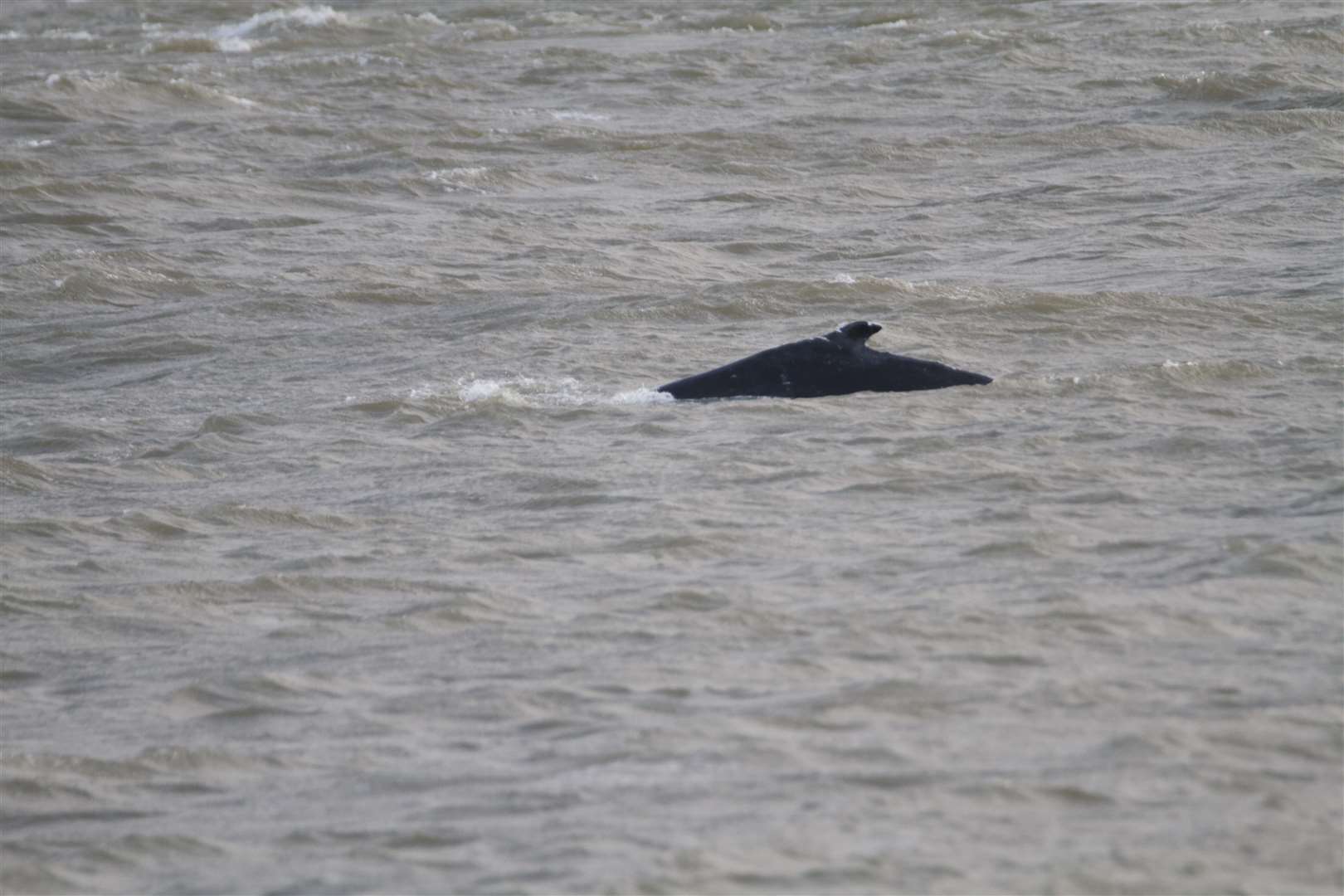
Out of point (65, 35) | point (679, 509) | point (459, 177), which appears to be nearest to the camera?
point (679, 509)

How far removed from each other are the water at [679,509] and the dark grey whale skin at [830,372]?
0.13m

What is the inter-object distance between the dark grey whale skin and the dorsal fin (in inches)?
1.8

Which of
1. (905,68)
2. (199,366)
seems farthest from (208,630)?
(905,68)

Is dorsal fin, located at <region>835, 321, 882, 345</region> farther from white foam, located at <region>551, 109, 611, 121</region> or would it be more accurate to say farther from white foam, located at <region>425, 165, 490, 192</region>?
white foam, located at <region>551, 109, 611, 121</region>

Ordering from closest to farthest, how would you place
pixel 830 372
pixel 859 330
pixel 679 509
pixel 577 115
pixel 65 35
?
1. pixel 679 509
2. pixel 859 330
3. pixel 830 372
4. pixel 577 115
5. pixel 65 35

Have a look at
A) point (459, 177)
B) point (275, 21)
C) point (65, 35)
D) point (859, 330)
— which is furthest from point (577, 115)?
point (65, 35)

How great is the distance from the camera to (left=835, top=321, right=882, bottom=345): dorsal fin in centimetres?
1247

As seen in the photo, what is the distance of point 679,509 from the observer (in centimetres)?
1122

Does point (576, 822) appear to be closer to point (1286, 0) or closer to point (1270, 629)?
point (1270, 629)

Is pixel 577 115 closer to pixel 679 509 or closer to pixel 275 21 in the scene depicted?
pixel 275 21

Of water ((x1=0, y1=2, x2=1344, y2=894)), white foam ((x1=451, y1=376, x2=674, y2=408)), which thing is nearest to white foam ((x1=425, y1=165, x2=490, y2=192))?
water ((x1=0, y1=2, x2=1344, y2=894))

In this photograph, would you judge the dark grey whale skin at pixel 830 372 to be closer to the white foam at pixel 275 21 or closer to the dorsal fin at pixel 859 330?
the dorsal fin at pixel 859 330

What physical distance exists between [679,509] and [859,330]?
6.89 feet

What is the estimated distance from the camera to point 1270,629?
876 centimetres
